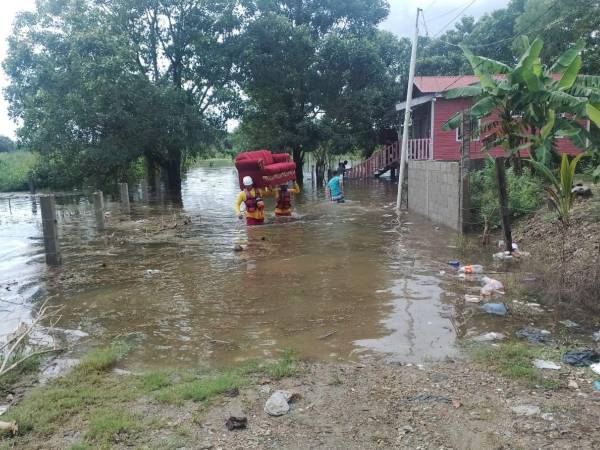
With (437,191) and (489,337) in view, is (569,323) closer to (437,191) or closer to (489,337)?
(489,337)

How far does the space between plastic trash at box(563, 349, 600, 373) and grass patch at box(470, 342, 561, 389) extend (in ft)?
0.31

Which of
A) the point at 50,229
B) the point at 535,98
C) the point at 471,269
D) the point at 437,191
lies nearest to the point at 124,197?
the point at 50,229

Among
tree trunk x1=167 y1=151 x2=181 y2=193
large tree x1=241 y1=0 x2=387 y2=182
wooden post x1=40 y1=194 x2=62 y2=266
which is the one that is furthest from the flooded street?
large tree x1=241 y1=0 x2=387 y2=182

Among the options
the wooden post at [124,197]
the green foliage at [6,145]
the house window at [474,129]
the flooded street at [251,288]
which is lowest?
the flooded street at [251,288]

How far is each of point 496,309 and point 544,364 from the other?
4.95ft

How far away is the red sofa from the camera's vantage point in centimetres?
1330

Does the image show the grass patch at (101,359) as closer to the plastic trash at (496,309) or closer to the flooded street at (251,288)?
the flooded street at (251,288)

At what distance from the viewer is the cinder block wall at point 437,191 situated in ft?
38.7

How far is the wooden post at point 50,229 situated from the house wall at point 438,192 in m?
8.43

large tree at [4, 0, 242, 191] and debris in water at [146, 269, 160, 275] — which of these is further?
large tree at [4, 0, 242, 191]

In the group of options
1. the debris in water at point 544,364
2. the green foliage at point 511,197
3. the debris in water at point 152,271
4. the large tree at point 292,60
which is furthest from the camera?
the large tree at point 292,60

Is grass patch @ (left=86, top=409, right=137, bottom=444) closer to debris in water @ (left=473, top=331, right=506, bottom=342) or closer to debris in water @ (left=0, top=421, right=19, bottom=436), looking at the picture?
debris in water @ (left=0, top=421, right=19, bottom=436)

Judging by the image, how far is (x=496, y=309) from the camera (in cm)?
603

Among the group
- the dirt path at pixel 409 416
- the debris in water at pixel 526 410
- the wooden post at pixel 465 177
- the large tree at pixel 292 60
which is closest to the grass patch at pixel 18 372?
the dirt path at pixel 409 416
